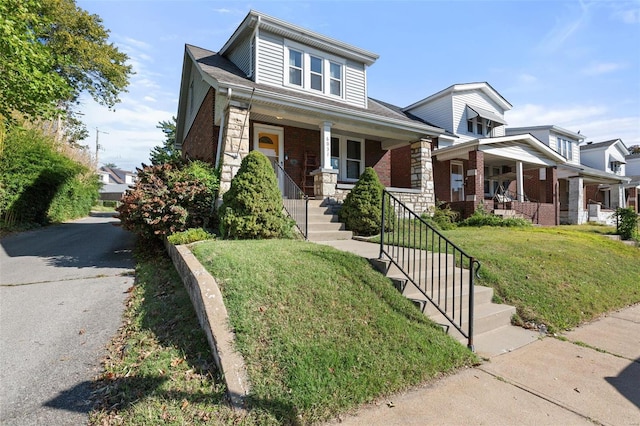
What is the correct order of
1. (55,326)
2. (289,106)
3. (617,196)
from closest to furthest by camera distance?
(55,326), (289,106), (617,196)

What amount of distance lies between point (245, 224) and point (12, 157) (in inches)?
421

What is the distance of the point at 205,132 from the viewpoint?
10359 mm

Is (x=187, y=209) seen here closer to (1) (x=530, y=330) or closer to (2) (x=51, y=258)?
(2) (x=51, y=258)

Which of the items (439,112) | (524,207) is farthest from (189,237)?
(439,112)

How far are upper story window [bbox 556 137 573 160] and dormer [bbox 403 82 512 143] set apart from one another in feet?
23.6

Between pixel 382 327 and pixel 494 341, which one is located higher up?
pixel 382 327

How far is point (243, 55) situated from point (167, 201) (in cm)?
672

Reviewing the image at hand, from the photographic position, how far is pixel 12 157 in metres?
11.0

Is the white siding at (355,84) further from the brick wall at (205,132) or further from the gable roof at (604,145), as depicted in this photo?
the gable roof at (604,145)

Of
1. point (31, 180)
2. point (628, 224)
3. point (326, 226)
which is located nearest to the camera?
point (326, 226)

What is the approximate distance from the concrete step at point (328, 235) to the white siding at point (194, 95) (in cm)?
629

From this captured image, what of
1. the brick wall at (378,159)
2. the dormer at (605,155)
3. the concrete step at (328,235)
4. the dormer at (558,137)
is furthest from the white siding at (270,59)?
the dormer at (605,155)

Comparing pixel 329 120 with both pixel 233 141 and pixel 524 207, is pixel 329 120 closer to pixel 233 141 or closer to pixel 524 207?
pixel 233 141

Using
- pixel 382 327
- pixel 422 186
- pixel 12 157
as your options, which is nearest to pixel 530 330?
pixel 382 327
